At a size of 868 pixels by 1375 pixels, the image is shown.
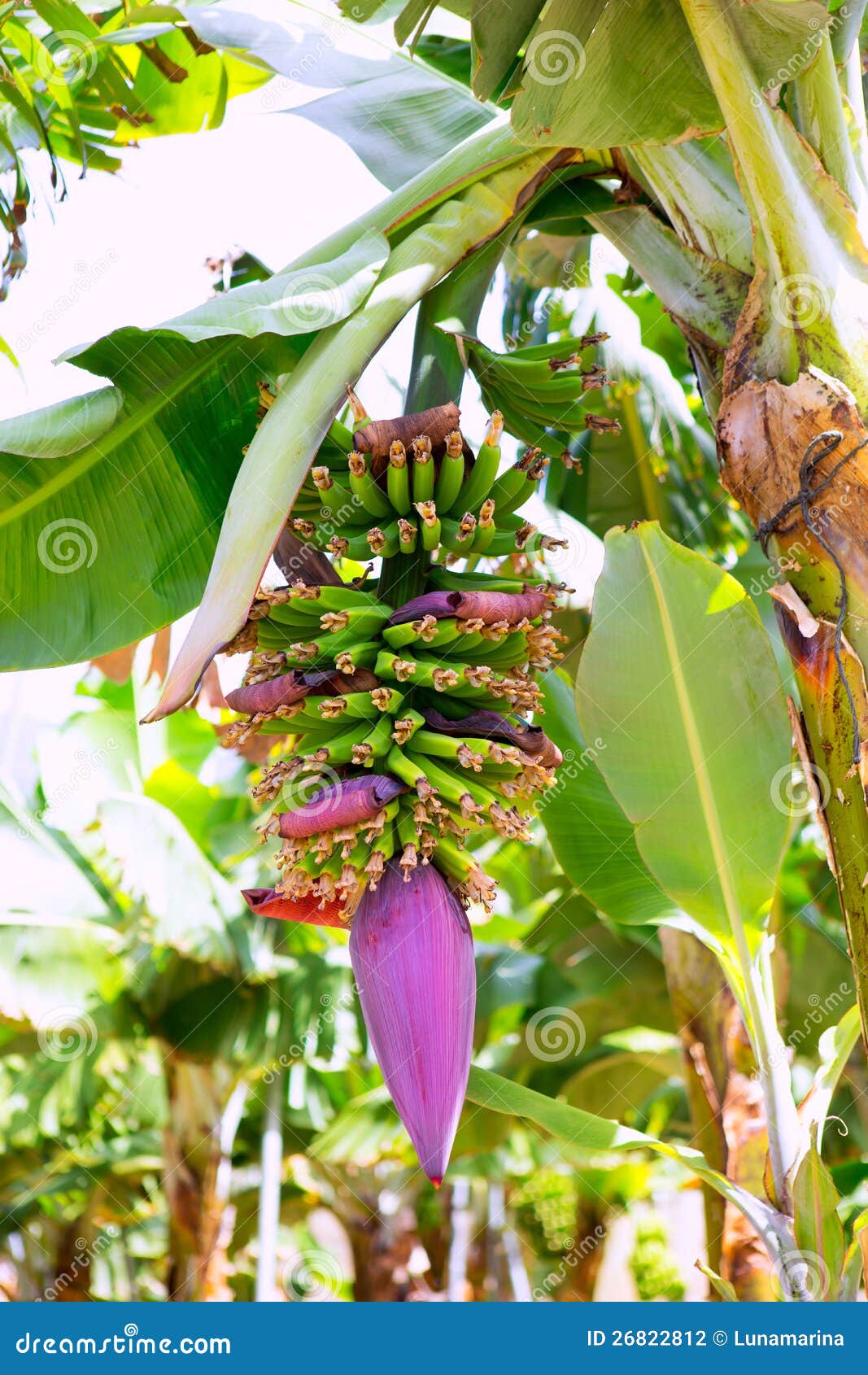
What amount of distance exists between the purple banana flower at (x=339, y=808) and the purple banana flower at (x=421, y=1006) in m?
0.08

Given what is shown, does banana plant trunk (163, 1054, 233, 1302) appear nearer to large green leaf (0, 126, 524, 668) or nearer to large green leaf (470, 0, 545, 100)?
large green leaf (0, 126, 524, 668)

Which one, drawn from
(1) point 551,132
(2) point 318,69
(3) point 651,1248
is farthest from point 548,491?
(3) point 651,1248

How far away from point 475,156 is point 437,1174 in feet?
3.49

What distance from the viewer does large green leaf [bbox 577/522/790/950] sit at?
51.4 inches

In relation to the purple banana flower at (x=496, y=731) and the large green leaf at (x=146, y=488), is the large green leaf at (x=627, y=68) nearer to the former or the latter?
the large green leaf at (x=146, y=488)

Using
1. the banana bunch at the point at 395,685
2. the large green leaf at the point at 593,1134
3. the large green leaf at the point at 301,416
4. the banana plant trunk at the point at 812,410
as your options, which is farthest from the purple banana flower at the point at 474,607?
the large green leaf at the point at 593,1134

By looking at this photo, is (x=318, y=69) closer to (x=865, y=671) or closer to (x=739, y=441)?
(x=739, y=441)

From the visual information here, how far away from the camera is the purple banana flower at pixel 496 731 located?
3.12ft

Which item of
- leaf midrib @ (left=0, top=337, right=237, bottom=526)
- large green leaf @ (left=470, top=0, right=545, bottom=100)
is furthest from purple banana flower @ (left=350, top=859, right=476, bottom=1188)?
large green leaf @ (left=470, top=0, right=545, bottom=100)

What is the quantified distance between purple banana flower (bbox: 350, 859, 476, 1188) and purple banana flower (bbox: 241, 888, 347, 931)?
0.10 meters

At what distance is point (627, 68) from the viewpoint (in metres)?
1.07

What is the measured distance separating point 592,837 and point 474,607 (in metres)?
0.83

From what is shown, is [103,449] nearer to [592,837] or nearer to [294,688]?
[294,688]

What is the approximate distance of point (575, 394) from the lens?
1.21m
